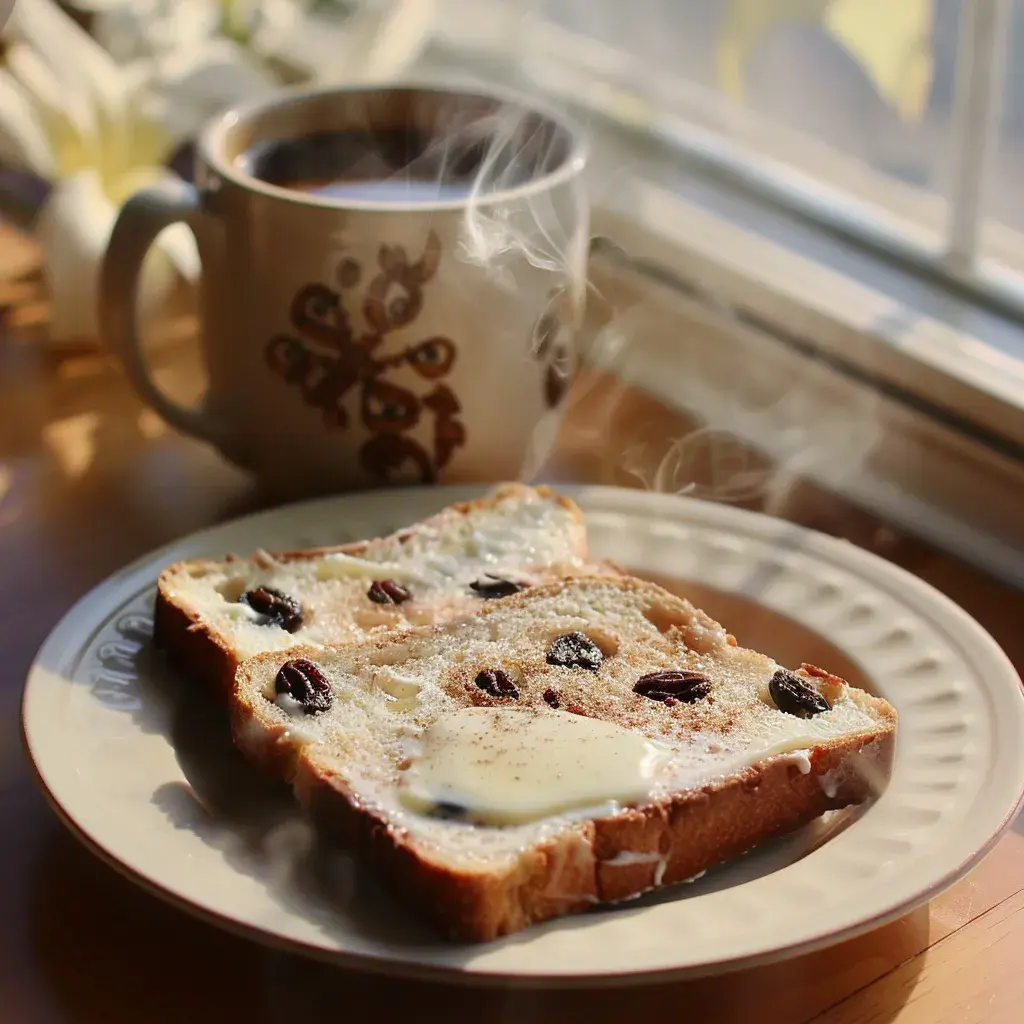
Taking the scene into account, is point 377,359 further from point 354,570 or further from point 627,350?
point 627,350

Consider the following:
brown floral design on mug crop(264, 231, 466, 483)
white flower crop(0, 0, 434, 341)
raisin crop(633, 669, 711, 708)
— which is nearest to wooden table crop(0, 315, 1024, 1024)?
raisin crop(633, 669, 711, 708)

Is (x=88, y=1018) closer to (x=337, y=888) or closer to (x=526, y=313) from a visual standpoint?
(x=337, y=888)

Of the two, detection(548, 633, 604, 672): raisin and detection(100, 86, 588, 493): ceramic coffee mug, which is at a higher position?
detection(100, 86, 588, 493): ceramic coffee mug

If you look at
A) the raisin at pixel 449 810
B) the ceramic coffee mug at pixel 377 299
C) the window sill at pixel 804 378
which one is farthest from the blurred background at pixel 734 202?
the raisin at pixel 449 810

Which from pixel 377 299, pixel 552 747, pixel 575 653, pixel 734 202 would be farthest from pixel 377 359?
pixel 734 202

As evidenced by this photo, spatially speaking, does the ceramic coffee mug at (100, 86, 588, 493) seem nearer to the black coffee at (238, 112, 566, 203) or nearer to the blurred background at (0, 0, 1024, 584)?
the black coffee at (238, 112, 566, 203)

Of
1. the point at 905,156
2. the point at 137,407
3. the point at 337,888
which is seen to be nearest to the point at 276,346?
the point at 137,407
